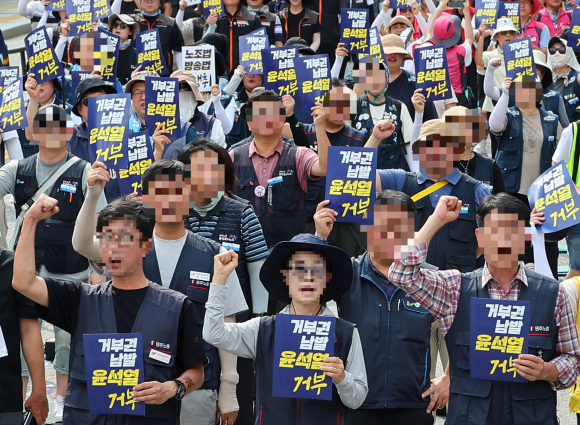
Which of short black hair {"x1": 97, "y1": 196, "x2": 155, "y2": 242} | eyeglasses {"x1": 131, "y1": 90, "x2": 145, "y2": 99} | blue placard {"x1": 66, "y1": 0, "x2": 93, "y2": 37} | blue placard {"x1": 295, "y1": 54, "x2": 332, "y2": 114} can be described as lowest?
short black hair {"x1": 97, "y1": 196, "x2": 155, "y2": 242}

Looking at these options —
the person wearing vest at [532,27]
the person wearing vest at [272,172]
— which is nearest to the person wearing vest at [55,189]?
the person wearing vest at [272,172]

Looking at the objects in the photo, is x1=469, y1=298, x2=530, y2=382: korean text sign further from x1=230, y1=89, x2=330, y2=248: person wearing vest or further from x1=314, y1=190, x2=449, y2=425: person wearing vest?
x1=230, y1=89, x2=330, y2=248: person wearing vest

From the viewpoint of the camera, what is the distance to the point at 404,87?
32.2 feet

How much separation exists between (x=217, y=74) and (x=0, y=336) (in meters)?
6.52

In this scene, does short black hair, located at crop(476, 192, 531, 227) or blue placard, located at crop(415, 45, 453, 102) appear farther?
blue placard, located at crop(415, 45, 453, 102)

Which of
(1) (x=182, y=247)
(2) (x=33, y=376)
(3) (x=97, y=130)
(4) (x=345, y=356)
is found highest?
(3) (x=97, y=130)

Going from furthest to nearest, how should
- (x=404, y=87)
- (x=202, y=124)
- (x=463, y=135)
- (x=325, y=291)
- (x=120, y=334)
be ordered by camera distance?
1. (x=404, y=87)
2. (x=202, y=124)
3. (x=463, y=135)
4. (x=325, y=291)
5. (x=120, y=334)

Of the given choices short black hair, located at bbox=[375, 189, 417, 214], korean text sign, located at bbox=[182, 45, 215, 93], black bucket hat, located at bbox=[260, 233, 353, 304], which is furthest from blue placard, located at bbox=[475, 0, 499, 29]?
black bucket hat, located at bbox=[260, 233, 353, 304]

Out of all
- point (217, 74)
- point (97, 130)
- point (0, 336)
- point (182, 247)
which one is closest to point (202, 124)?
point (97, 130)

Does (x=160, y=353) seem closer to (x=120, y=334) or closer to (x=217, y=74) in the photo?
(x=120, y=334)

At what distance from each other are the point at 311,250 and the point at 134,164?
109 inches

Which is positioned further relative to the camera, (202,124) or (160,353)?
(202,124)

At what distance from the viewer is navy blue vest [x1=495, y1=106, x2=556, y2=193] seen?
8.83 metres

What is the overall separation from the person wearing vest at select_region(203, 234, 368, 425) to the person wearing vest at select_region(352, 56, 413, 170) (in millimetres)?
4163
